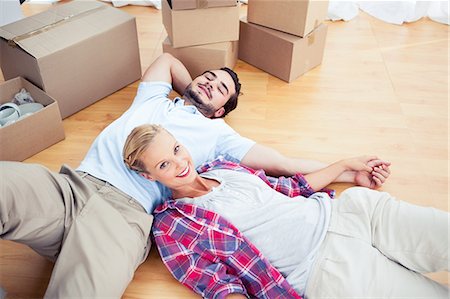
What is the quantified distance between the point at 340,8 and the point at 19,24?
68.7 inches

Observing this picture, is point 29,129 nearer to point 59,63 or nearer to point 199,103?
point 59,63

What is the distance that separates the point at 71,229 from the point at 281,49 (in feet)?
4.26

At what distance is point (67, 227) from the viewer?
1196mm

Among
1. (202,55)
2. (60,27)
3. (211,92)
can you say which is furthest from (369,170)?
(60,27)

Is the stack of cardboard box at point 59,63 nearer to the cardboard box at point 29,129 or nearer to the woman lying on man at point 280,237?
the cardboard box at point 29,129

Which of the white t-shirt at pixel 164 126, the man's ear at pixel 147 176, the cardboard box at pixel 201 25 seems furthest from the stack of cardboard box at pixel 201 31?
the man's ear at pixel 147 176

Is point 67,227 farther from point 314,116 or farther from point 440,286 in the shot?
point 314,116

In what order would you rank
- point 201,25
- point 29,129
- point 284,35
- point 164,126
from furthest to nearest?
point 284,35 → point 201,25 → point 29,129 → point 164,126

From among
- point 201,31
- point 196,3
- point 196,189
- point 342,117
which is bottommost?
point 342,117

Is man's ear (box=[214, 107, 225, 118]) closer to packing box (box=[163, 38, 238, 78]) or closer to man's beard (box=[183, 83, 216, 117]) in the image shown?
man's beard (box=[183, 83, 216, 117])

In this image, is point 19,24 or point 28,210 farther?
point 19,24

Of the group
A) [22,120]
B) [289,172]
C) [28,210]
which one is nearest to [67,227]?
[28,210]

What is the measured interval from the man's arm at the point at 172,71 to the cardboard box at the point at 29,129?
406 millimetres

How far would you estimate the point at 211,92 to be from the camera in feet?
5.60
